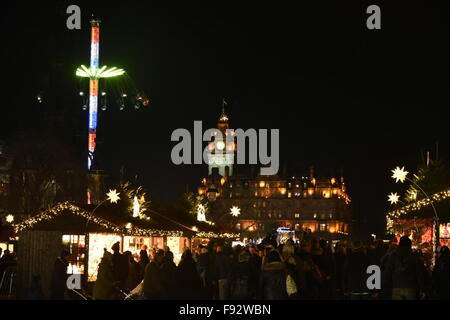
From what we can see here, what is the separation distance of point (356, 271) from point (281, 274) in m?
3.85

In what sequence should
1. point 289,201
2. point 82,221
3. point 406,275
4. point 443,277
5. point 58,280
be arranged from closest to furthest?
point 406,275 → point 58,280 → point 443,277 → point 82,221 → point 289,201

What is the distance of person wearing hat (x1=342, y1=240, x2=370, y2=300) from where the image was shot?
58.9 feet

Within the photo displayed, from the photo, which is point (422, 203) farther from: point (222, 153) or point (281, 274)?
point (222, 153)

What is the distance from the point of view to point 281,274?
48.3ft

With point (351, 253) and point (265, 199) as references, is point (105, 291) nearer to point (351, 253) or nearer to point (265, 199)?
point (351, 253)

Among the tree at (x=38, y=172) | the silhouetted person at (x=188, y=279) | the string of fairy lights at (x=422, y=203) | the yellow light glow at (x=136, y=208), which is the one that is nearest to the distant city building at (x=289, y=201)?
the tree at (x=38, y=172)

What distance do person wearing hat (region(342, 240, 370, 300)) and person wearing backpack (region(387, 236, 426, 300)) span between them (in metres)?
2.67

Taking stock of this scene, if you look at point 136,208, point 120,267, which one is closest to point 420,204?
point 136,208

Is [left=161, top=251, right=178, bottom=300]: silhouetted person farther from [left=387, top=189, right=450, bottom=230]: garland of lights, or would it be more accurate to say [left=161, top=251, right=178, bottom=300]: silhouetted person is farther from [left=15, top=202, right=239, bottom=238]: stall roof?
[left=387, top=189, right=450, bottom=230]: garland of lights

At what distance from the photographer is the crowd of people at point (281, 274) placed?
1506 centimetres

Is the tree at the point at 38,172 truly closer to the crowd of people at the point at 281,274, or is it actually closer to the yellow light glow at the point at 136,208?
the yellow light glow at the point at 136,208

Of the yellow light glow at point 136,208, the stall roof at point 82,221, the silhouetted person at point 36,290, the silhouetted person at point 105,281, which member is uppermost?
the yellow light glow at point 136,208

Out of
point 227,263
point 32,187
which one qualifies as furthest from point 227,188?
point 227,263

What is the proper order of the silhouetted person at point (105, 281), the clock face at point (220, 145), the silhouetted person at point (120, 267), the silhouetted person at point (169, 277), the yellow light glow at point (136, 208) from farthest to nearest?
the clock face at point (220, 145), the yellow light glow at point (136, 208), the silhouetted person at point (120, 267), the silhouetted person at point (169, 277), the silhouetted person at point (105, 281)
